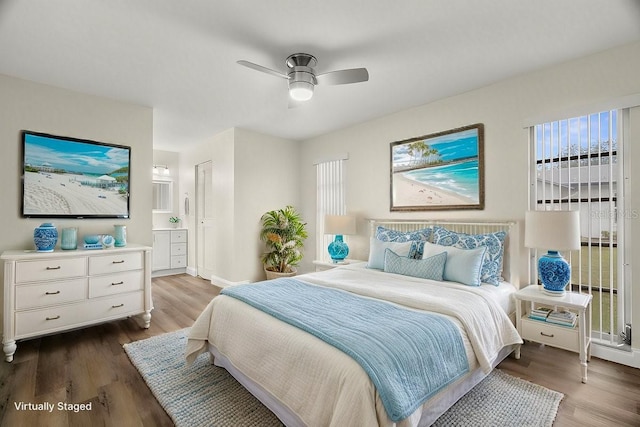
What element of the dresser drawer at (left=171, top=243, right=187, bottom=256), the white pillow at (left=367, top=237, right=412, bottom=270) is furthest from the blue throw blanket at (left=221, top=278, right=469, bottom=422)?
the dresser drawer at (left=171, top=243, right=187, bottom=256)

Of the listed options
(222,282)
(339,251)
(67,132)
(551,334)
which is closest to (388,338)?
(551,334)

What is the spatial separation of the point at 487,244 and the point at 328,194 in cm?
275

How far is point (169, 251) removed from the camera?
6094 mm

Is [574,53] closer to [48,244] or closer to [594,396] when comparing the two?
[594,396]

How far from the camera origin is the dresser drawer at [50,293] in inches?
106

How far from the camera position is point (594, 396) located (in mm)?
2090

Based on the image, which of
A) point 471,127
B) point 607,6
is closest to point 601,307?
point 471,127

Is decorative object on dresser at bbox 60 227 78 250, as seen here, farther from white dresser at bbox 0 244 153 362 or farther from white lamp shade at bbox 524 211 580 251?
white lamp shade at bbox 524 211 580 251

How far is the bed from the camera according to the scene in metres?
1.42

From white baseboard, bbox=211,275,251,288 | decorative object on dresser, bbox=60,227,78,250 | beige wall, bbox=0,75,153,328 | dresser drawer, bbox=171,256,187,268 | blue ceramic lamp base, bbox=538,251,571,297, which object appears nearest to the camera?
blue ceramic lamp base, bbox=538,251,571,297

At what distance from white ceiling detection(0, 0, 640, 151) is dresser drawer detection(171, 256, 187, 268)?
140 inches

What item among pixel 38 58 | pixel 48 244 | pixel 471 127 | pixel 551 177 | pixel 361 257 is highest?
pixel 38 58

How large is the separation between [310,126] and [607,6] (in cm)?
348

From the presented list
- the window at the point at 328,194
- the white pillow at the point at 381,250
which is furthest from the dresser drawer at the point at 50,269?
the window at the point at 328,194
